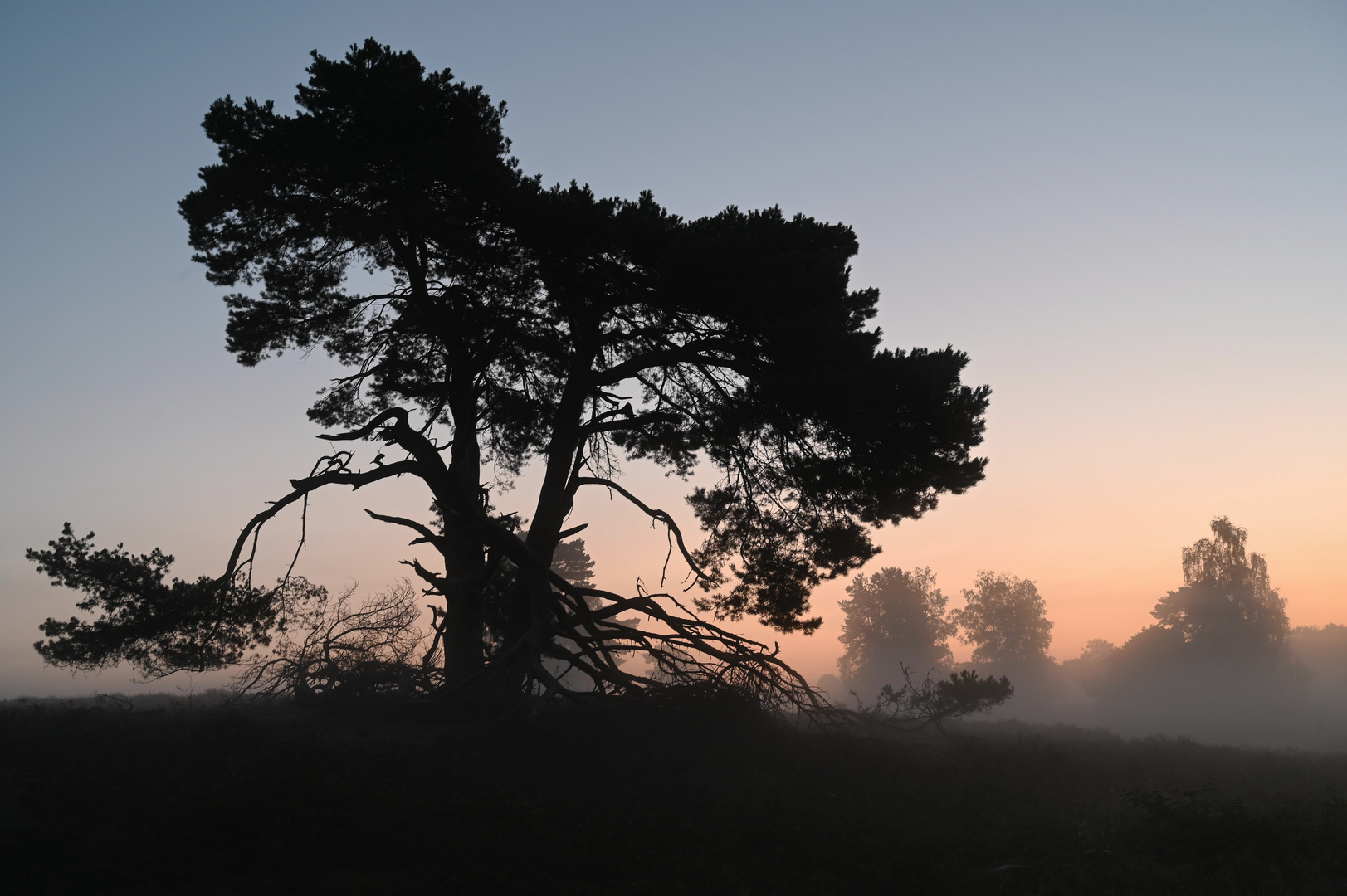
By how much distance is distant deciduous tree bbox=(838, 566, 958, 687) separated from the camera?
7569 centimetres

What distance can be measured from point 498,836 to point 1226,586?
69.7 meters

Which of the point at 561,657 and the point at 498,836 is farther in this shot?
the point at 561,657

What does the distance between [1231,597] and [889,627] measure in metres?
28.5

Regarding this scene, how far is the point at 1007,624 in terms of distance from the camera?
8231 cm

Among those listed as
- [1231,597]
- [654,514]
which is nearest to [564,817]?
[654,514]

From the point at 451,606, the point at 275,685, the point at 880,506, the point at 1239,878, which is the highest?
the point at 880,506

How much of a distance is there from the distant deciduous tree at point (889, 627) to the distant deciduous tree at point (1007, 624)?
6.42m

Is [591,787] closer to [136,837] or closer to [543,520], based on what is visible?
[136,837]

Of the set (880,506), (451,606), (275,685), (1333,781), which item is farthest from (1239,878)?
(275,685)

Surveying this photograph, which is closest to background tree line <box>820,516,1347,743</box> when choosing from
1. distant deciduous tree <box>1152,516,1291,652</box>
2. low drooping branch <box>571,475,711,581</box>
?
distant deciduous tree <box>1152,516,1291,652</box>

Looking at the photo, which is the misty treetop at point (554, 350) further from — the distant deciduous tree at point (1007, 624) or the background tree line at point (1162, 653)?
the distant deciduous tree at point (1007, 624)

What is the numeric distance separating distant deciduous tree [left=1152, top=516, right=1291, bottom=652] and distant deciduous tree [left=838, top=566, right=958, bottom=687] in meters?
22.9

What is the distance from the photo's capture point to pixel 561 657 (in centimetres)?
1477

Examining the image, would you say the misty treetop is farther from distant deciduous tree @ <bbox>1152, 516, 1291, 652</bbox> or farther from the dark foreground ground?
distant deciduous tree @ <bbox>1152, 516, 1291, 652</bbox>
